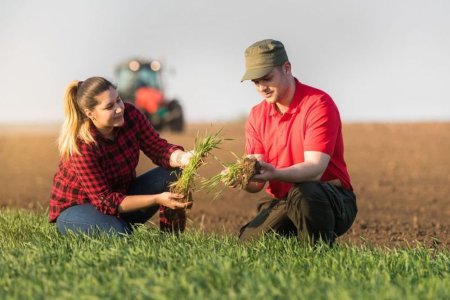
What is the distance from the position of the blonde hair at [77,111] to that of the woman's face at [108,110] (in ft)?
0.11

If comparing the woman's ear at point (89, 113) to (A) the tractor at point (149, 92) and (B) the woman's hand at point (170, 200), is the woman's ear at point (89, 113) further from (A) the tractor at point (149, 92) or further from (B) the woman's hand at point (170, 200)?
(A) the tractor at point (149, 92)

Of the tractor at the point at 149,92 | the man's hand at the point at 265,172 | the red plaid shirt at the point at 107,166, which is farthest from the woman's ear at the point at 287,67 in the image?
the tractor at the point at 149,92

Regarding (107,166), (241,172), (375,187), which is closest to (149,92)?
(375,187)

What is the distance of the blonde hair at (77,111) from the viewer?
581 centimetres

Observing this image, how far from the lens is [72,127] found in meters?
5.92

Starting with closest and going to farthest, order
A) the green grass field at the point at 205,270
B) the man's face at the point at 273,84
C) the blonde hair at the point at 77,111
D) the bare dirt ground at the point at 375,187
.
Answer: the green grass field at the point at 205,270, the man's face at the point at 273,84, the blonde hair at the point at 77,111, the bare dirt ground at the point at 375,187

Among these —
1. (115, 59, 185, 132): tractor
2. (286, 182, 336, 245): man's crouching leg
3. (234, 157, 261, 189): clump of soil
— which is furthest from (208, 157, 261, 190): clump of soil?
(115, 59, 185, 132): tractor

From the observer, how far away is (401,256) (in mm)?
5215

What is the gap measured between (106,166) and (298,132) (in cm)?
143

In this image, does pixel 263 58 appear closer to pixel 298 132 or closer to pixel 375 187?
pixel 298 132

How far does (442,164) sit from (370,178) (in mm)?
3011

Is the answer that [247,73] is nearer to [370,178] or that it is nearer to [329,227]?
[329,227]

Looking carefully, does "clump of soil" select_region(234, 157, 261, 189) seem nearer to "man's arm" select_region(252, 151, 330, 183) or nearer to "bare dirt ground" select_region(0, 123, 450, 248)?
"man's arm" select_region(252, 151, 330, 183)

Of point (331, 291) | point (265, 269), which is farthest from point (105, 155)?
point (331, 291)
